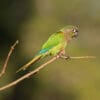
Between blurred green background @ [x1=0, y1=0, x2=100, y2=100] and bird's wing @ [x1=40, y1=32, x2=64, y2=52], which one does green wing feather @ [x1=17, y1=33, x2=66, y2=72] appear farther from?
blurred green background @ [x1=0, y1=0, x2=100, y2=100]

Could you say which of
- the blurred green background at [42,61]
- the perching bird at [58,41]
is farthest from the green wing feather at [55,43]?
the blurred green background at [42,61]

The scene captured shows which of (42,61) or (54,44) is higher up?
(42,61)

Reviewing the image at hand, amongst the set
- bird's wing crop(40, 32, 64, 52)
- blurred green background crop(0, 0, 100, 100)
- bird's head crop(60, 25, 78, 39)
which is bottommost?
bird's head crop(60, 25, 78, 39)

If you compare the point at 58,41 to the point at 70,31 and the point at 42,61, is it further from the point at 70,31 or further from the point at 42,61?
the point at 42,61

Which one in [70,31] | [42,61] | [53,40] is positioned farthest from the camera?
[42,61]

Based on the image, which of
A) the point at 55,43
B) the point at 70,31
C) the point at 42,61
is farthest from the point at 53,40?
the point at 42,61

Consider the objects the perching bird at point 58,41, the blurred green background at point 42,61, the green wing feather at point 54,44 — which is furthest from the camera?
the blurred green background at point 42,61

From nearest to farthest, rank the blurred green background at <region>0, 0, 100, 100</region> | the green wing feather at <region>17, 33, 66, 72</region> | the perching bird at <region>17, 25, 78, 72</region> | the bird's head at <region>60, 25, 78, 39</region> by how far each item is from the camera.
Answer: the bird's head at <region>60, 25, 78, 39</region> → the perching bird at <region>17, 25, 78, 72</region> → the green wing feather at <region>17, 33, 66, 72</region> → the blurred green background at <region>0, 0, 100, 100</region>

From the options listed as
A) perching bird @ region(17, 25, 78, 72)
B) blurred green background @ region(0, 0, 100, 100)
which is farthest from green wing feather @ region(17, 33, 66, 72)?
blurred green background @ region(0, 0, 100, 100)

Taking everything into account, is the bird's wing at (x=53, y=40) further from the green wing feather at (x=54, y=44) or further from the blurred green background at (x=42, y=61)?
the blurred green background at (x=42, y=61)
